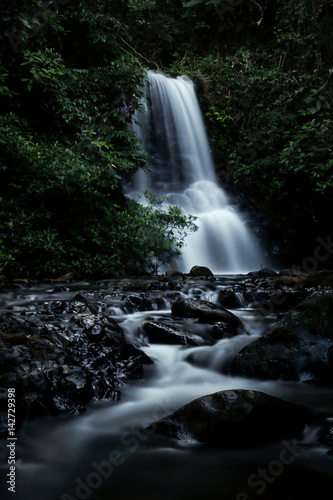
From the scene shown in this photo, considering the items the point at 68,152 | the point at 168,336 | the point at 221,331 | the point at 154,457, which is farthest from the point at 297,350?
the point at 68,152

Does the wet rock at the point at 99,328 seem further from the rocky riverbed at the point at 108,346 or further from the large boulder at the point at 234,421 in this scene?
the large boulder at the point at 234,421

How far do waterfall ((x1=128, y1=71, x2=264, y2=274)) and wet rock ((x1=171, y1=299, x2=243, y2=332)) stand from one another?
517 cm

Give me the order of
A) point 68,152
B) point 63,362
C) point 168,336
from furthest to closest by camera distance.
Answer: point 68,152 < point 168,336 < point 63,362

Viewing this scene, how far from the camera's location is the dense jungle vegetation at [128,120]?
6875 millimetres

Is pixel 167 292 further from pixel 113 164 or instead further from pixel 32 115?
pixel 32 115

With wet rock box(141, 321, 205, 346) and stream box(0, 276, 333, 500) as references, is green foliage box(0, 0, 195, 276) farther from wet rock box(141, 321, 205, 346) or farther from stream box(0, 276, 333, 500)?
stream box(0, 276, 333, 500)

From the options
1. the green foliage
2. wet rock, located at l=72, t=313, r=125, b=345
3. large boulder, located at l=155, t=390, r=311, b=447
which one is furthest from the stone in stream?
the green foliage

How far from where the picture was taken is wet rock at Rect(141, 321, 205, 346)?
361 centimetres

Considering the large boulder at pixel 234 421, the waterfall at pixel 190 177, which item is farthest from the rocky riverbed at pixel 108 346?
the waterfall at pixel 190 177

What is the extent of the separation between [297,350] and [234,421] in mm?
1169

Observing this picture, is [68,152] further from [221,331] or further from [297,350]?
[297,350]

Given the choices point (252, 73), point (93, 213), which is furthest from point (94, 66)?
point (252, 73)

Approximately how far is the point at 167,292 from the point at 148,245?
2552 millimetres

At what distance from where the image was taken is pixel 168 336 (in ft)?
12.0
